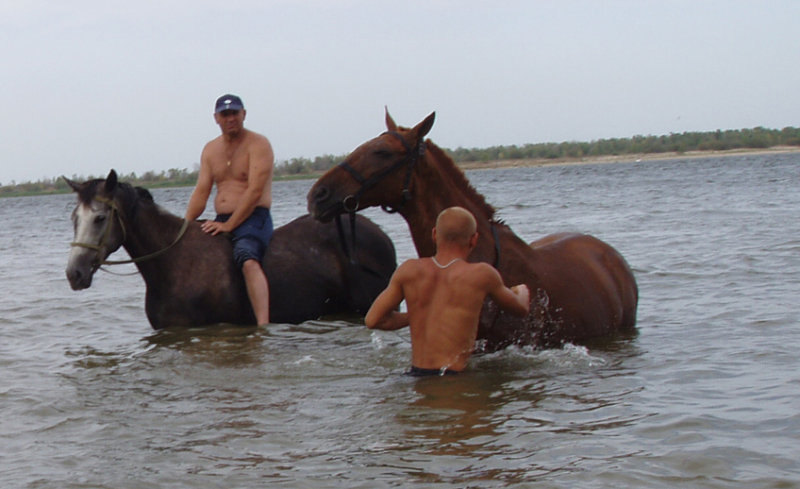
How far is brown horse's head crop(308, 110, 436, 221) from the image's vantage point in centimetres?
602

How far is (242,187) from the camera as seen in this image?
8.26m

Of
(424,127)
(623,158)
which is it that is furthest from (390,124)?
(623,158)

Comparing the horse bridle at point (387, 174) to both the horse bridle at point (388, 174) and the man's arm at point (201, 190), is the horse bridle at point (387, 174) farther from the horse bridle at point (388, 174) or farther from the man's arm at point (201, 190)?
the man's arm at point (201, 190)

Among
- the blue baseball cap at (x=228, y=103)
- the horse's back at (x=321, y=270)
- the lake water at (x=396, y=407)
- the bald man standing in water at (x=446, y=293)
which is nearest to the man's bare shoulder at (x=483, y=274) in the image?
the bald man standing in water at (x=446, y=293)

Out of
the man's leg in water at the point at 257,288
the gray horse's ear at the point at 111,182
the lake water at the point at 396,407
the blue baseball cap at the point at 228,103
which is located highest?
the blue baseball cap at the point at 228,103

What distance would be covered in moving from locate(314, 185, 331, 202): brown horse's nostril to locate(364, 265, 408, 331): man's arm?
2.62 feet

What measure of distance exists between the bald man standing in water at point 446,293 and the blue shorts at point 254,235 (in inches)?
109

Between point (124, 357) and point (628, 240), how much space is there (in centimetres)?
1062

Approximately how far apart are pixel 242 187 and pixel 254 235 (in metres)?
0.43

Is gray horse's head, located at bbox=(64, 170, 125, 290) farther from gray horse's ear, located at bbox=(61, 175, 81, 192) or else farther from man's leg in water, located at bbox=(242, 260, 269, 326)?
man's leg in water, located at bbox=(242, 260, 269, 326)

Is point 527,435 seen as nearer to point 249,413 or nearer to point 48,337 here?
point 249,413

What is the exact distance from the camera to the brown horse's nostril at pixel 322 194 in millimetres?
6000

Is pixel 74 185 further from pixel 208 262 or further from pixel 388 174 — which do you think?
pixel 388 174

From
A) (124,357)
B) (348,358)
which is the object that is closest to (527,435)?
(348,358)
